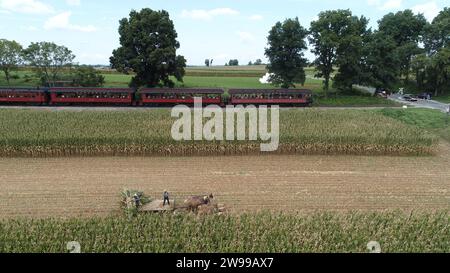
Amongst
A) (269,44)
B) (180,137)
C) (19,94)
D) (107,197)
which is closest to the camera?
(107,197)

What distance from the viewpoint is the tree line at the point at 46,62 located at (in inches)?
1892

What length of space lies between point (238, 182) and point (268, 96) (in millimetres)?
21478

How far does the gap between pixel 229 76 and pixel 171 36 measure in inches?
1214

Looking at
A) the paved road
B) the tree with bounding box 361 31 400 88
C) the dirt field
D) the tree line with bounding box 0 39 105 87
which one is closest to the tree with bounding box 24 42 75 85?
the tree line with bounding box 0 39 105 87

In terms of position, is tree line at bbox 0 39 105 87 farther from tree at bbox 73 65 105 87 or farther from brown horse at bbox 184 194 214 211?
brown horse at bbox 184 194 214 211

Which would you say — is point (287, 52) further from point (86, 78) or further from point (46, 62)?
point (46, 62)

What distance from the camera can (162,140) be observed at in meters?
23.4

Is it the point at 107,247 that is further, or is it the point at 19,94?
the point at 19,94

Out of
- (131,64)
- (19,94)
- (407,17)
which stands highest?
(407,17)

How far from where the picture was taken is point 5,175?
19703mm

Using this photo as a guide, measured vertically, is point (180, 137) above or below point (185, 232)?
above
